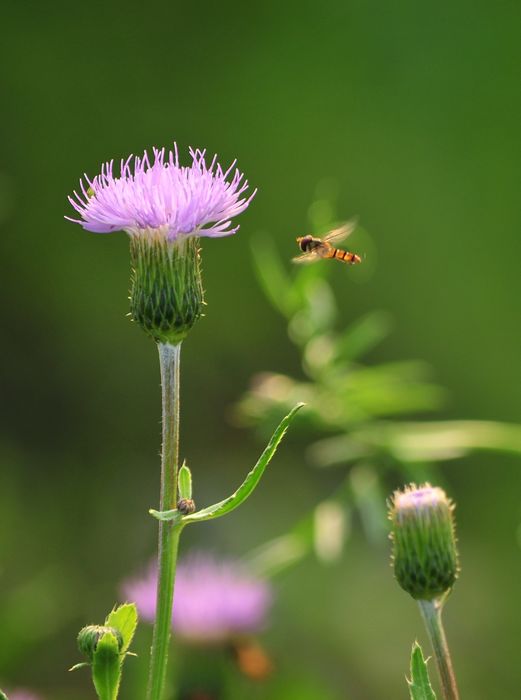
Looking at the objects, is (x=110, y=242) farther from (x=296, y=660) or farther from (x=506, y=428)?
(x=506, y=428)

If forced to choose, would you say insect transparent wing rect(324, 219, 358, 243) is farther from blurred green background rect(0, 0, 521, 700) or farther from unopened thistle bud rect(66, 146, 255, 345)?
blurred green background rect(0, 0, 521, 700)

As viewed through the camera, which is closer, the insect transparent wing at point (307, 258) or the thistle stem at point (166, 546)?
the thistle stem at point (166, 546)

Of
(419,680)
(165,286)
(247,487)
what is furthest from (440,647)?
(165,286)

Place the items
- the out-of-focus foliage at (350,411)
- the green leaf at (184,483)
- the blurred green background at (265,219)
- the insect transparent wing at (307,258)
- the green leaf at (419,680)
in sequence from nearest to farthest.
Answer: the green leaf at (419,680) → the green leaf at (184,483) → the insect transparent wing at (307,258) → the out-of-focus foliage at (350,411) → the blurred green background at (265,219)

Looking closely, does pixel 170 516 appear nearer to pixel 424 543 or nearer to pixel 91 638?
pixel 91 638

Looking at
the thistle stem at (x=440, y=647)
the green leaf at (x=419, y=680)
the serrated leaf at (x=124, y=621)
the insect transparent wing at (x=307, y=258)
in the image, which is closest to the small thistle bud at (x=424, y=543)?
the thistle stem at (x=440, y=647)

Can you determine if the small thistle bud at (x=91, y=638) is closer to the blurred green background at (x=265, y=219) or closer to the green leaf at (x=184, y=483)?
the green leaf at (x=184, y=483)

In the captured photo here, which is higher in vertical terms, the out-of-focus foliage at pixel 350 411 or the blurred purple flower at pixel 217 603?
the out-of-focus foliage at pixel 350 411

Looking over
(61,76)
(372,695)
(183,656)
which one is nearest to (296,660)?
(372,695)
